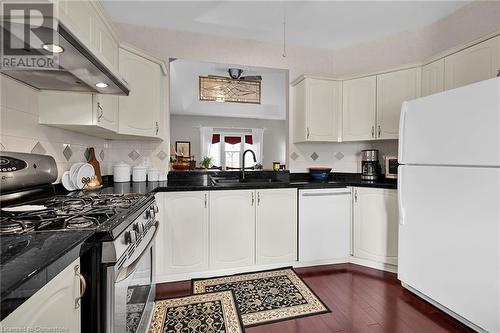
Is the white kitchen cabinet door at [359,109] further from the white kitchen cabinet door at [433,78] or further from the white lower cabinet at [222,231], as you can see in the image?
the white lower cabinet at [222,231]

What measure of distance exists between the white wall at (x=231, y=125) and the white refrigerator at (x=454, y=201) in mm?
5279

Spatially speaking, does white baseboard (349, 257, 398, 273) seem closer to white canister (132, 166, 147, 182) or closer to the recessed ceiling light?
white canister (132, 166, 147, 182)

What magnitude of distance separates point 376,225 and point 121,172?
8.51ft

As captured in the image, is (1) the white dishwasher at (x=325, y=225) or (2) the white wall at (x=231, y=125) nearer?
(1) the white dishwasher at (x=325, y=225)

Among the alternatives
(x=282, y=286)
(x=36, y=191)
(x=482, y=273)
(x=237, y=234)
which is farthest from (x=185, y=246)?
(x=482, y=273)

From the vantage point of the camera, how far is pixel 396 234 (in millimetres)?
2338

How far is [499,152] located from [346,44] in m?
2.27

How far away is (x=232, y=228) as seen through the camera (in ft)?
7.61

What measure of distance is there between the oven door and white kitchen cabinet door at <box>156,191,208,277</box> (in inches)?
25.2

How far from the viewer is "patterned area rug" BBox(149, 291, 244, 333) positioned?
5.28ft

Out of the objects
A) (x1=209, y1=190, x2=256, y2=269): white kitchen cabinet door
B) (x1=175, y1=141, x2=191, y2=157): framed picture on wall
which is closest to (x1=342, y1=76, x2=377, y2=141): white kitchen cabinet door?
(x1=209, y1=190, x2=256, y2=269): white kitchen cabinet door

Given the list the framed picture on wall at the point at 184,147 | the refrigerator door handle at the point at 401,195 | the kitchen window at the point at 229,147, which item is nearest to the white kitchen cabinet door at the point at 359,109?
the refrigerator door handle at the point at 401,195

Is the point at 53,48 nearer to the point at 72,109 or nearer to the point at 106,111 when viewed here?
the point at 72,109

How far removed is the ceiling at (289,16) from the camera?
2318mm
